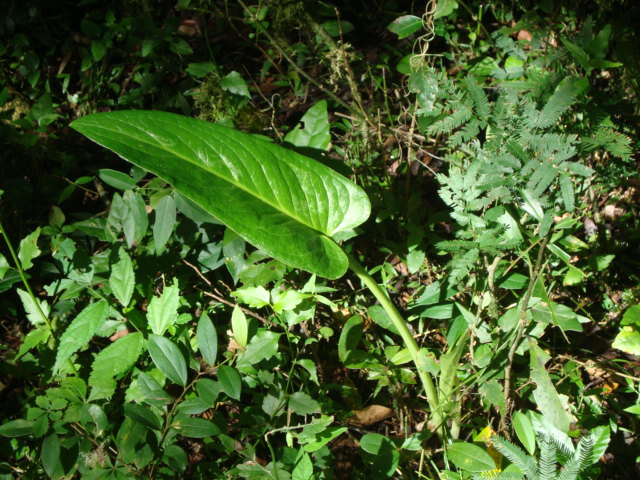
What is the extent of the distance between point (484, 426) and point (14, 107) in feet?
8.18

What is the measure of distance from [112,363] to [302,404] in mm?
564

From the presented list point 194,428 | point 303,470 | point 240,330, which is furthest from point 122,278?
point 303,470

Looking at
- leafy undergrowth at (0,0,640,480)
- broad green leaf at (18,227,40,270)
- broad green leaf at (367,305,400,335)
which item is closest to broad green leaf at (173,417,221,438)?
leafy undergrowth at (0,0,640,480)

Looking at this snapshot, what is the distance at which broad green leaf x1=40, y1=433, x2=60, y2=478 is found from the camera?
4.13 feet

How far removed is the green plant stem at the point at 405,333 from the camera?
4.60ft

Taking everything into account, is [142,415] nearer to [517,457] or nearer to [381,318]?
[381,318]

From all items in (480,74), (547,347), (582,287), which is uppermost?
(480,74)

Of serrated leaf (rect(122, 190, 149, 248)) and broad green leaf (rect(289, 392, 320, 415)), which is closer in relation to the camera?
broad green leaf (rect(289, 392, 320, 415))

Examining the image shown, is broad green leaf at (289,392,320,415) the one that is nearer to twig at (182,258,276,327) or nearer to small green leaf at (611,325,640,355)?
twig at (182,258,276,327)

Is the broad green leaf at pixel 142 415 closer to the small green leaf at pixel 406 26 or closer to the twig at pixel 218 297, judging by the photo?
the twig at pixel 218 297

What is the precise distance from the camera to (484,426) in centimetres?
151

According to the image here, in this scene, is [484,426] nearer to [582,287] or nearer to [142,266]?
[582,287]

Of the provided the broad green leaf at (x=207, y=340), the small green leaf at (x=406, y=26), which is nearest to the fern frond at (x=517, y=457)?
the broad green leaf at (x=207, y=340)

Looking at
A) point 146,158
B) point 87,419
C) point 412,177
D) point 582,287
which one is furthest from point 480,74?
point 87,419
